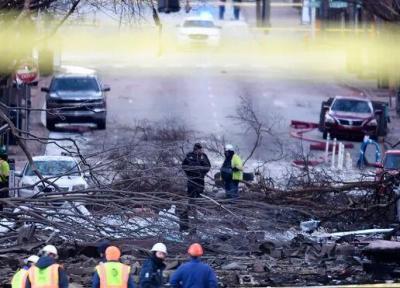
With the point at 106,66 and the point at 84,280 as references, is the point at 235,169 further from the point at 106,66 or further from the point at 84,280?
the point at 106,66

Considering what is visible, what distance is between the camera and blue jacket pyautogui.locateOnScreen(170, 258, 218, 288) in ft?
51.1

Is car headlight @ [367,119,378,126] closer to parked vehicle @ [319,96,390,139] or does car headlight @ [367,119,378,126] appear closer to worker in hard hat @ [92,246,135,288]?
parked vehicle @ [319,96,390,139]

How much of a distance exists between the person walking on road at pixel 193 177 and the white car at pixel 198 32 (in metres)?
36.4

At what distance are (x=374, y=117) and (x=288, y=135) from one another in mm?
2636

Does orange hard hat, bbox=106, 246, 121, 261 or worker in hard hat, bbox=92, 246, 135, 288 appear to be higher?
orange hard hat, bbox=106, 246, 121, 261

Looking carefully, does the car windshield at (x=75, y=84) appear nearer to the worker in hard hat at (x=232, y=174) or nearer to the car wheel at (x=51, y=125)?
the car wheel at (x=51, y=125)

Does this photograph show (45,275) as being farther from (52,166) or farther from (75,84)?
(75,84)

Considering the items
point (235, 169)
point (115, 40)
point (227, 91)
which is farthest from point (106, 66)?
point (235, 169)

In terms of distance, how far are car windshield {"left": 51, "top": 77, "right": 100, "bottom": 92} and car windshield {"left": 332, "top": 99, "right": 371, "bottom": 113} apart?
720 centimetres

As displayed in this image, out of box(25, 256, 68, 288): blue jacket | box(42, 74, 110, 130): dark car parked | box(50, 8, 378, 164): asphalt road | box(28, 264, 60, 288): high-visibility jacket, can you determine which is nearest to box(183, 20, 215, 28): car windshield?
box(50, 8, 378, 164): asphalt road

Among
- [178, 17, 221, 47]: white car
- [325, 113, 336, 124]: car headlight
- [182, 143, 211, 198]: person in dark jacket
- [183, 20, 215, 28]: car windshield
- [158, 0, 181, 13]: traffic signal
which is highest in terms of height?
[158, 0, 181, 13]: traffic signal

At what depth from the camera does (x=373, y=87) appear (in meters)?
54.9

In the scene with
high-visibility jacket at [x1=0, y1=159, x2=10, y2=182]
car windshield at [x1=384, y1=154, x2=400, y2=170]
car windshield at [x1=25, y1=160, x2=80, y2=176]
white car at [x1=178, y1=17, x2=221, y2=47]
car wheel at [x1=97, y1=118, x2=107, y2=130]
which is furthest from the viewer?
white car at [x1=178, y1=17, x2=221, y2=47]

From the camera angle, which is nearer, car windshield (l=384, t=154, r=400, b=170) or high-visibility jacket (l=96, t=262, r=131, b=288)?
high-visibility jacket (l=96, t=262, r=131, b=288)
